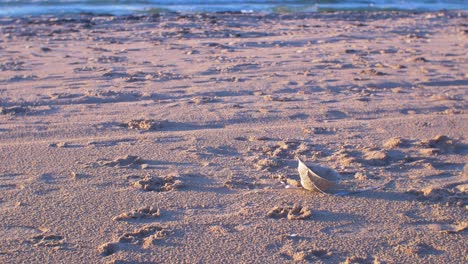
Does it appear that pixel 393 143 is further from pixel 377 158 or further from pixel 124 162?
pixel 124 162

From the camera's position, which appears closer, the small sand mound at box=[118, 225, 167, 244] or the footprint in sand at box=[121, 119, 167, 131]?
the small sand mound at box=[118, 225, 167, 244]

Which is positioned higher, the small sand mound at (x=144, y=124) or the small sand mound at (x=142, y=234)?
the small sand mound at (x=144, y=124)

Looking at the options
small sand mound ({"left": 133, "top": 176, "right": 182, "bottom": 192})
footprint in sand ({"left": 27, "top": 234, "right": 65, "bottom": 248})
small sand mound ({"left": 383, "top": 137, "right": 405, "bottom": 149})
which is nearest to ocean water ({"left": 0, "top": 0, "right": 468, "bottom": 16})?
small sand mound ({"left": 383, "top": 137, "right": 405, "bottom": 149})

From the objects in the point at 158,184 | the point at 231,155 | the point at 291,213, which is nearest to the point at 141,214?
the point at 158,184

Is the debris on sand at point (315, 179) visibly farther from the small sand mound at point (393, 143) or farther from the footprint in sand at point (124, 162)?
the footprint in sand at point (124, 162)

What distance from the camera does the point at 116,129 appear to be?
5.00m

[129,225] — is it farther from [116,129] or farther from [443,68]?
[443,68]

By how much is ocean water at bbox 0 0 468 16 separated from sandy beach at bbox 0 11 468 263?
368 inches

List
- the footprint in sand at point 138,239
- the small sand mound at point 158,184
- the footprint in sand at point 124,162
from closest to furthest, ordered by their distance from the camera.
A: the footprint in sand at point 138,239
the small sand mound at point 158,184
the footprint in sand at point 124,162

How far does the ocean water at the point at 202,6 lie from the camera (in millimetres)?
17969

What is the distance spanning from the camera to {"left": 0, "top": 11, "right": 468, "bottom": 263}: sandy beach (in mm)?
3076

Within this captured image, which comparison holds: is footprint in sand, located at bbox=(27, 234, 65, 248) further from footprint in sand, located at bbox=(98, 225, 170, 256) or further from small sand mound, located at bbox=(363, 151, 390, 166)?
small sand mound, located at bbox=(363, 151, 390, 166)

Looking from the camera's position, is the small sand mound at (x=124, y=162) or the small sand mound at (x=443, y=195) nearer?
the small sand mound at (x=443, y=195)

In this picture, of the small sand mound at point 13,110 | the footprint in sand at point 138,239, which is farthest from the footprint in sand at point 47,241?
the small sand mound at point 13,110
